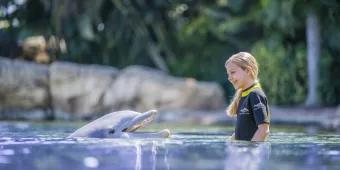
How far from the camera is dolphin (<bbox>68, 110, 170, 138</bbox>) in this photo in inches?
240

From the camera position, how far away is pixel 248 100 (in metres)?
5.80

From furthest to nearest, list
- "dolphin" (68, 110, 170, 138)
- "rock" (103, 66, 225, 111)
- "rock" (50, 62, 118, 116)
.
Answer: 1. "rock" (50, 62, 118, 116)
2. "rock" (103, 66, 225, 111)
3. "dolphin" (68, 110, 170, 138)

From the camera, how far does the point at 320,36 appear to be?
2120 cm

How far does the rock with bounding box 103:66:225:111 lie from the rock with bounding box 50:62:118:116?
0.24 m

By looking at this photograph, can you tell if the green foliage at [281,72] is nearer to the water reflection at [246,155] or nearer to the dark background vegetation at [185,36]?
the dark background vegetation at [185,36]

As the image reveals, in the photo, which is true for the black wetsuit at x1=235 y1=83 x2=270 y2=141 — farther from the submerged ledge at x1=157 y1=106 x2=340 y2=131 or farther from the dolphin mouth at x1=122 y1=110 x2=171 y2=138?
the submerged ledge at x1=157 y1=106 x2=340 y2=131

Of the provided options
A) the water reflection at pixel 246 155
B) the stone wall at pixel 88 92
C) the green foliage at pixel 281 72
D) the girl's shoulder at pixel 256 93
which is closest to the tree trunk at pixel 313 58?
the green foliage at pixel 281 72

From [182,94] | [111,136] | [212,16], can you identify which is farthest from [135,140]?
[212,16]

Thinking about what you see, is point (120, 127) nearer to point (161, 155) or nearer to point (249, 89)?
point (249, 89)

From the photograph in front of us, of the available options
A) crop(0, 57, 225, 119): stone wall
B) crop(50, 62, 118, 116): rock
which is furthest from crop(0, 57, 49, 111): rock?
crop(50, 62, 118, 116): rock

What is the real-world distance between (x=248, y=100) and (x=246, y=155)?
1390mm

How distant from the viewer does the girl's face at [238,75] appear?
5824mm

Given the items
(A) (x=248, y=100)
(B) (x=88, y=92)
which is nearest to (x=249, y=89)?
(A) (x=248, y=100)

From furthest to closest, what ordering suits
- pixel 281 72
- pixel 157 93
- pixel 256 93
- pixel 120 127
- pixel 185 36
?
pixel 185 36, pixel 281 72, pixel 157 93, pixel 120 127, pixel 256 93
